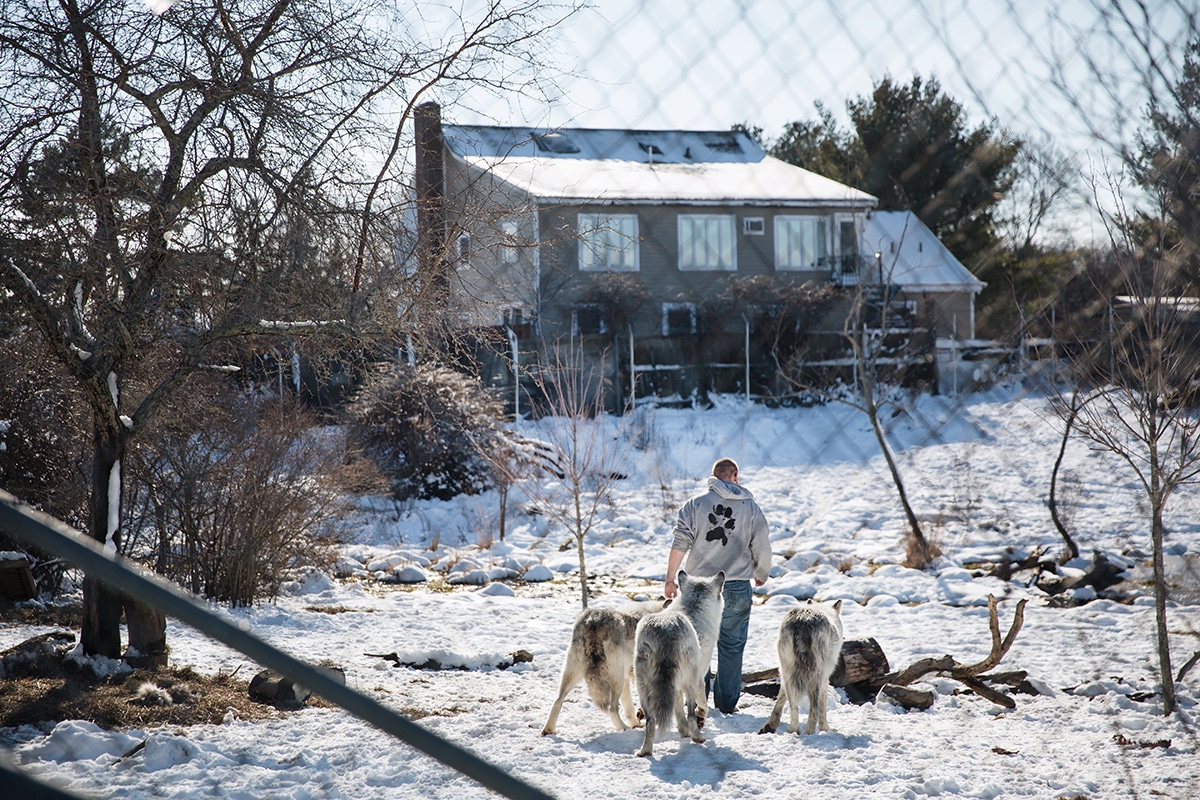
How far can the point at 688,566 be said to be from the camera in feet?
23.4

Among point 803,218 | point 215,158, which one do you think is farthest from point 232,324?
point 803,218

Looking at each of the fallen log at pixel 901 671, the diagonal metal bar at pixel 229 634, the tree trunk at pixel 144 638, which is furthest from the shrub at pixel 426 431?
the diagonal metal bar at pixel 229 634

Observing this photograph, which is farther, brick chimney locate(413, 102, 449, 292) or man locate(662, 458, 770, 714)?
man locate(662, 458, 770, 714)

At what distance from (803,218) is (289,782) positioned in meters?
14.7

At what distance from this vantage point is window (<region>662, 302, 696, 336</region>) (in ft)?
49.2

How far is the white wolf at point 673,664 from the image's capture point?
5605 millimetres

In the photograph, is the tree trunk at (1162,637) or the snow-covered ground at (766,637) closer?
the snow-covered ground at (766,637)

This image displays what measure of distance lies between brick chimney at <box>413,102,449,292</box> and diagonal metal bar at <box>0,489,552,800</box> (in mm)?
4423

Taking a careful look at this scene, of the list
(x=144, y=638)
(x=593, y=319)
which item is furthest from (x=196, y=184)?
(x=593, y=319)

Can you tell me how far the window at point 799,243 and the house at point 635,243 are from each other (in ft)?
0.16

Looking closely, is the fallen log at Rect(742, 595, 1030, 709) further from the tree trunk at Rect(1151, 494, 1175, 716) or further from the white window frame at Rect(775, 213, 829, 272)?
the white window frame at Rect(775, 213, 829, 272)

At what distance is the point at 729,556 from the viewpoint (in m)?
6.95

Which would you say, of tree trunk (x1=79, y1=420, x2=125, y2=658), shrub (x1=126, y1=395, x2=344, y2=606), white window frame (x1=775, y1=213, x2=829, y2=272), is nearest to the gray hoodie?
tree trunk (x1=79, y1=420, x2=125, y2=658)

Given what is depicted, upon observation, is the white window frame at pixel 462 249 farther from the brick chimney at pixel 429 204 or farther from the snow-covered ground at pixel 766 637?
the snow-covered ground at pixel 766 637
